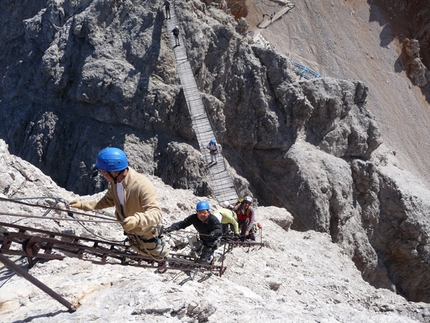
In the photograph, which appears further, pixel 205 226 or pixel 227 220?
pixel 227 220

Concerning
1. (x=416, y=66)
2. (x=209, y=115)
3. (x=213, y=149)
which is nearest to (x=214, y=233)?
(x=213, y=149)

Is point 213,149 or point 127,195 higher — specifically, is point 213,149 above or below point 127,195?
below

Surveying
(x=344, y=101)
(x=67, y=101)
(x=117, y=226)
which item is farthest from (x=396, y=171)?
(x=117, y=226)

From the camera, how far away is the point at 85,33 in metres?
21.6

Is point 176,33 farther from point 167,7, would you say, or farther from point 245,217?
point 245,217

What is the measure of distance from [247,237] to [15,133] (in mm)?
15702

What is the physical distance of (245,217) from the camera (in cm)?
1273

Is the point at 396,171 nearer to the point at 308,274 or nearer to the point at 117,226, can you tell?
the point at 308,274

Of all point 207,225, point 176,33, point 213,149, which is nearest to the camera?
point 207,225

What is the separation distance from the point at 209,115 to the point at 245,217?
11060mm

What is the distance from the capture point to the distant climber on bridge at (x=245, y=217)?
12.5m

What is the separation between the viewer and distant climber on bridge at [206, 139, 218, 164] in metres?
20.5

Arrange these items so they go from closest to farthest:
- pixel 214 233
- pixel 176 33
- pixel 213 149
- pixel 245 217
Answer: pixel 214 233 < pixel 245 217 < pixel 213 149 < pixel 176 33

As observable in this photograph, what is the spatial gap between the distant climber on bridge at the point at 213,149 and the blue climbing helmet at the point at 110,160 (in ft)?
49.0
